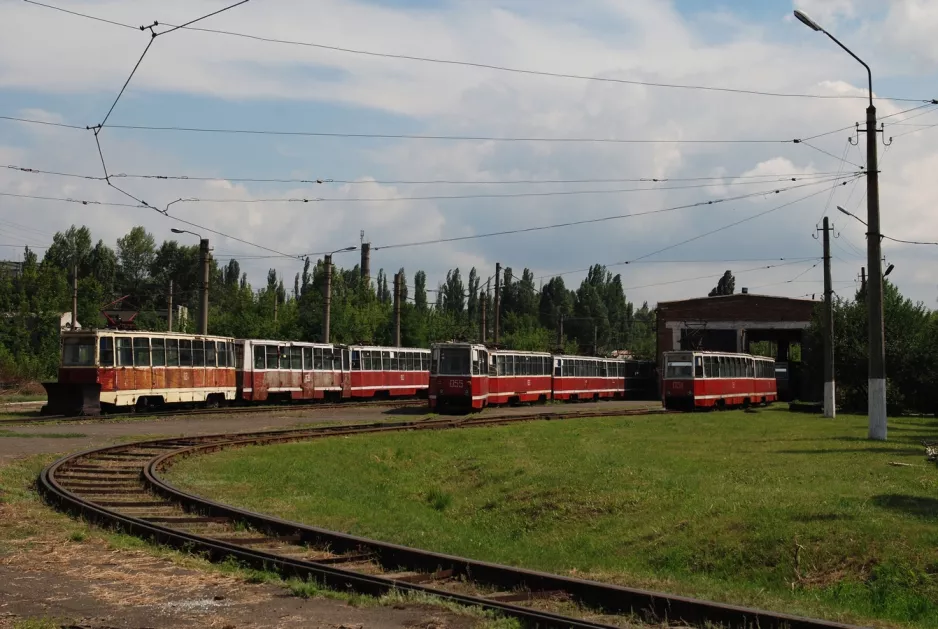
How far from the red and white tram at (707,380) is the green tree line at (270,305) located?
9937 millimetres

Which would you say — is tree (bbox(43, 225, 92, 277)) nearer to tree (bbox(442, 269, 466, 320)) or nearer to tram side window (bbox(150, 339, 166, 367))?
tree (bbox(442, 269, 466, 320))

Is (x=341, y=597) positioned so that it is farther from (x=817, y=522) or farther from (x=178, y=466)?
(x=178, y=466)

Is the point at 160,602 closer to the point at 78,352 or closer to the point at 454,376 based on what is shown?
the point at 78,352

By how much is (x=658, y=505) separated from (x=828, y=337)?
85.3ft

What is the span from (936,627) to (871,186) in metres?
18.6

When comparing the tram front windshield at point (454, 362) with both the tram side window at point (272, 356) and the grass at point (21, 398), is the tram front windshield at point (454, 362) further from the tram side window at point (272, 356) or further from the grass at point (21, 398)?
the grass at point (21, 398)

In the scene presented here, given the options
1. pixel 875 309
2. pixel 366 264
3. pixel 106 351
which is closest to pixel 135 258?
pixel 366 264

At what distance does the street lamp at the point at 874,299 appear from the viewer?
78.1ft

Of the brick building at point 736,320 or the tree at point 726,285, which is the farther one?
the tree at point 726,285

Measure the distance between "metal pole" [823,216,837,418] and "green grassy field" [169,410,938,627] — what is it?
1148 cm

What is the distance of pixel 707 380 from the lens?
47.5 meters

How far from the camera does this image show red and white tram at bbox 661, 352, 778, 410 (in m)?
46.4

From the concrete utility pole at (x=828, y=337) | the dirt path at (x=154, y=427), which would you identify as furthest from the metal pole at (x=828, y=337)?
the dirt path at (x=154, y=427)

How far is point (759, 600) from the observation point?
9070mm
